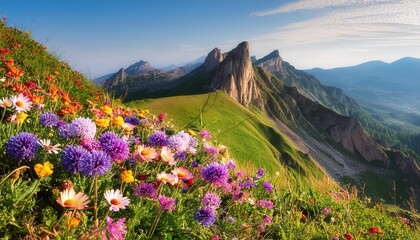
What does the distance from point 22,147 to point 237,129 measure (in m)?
87.7

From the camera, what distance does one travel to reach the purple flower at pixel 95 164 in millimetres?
3100

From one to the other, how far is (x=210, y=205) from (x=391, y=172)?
17298cm

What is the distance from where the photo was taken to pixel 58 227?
3.34 metres

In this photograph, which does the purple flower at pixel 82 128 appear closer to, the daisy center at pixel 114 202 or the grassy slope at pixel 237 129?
the daisy center at pixel 114 202

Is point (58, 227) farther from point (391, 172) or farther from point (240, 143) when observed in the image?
point (391, 172)

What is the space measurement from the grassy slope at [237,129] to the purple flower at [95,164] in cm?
5155

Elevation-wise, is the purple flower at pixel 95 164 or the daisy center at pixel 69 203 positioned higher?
the purple flower at pixel 95 164

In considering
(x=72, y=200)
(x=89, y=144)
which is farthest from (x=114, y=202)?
(x=89, y=144)

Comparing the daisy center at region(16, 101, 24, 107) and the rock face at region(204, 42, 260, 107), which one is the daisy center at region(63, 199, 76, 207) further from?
the rock face at region(204, 42, 260, 107)

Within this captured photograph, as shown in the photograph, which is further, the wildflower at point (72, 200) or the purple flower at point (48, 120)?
the purple flower at point (48, 120)

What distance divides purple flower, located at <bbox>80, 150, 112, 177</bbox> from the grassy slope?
2030 inches

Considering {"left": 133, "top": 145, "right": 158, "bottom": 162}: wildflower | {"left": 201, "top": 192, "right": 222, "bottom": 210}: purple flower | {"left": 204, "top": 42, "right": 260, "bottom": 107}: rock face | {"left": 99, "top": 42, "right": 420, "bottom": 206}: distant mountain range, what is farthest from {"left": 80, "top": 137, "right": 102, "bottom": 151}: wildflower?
{"left": 204, "top": 42, "right": 260, "bottom": 107}: rock face

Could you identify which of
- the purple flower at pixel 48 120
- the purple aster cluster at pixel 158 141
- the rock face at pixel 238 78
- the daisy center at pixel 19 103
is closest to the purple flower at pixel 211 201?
the purple aster cluster at pixel 158 141

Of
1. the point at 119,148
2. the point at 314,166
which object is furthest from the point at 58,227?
the point at 314,166
